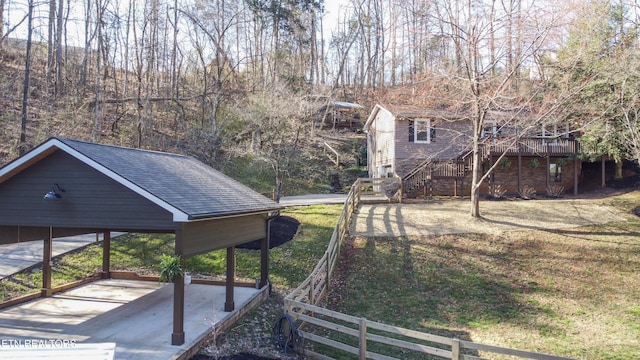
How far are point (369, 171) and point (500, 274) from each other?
64.8ft

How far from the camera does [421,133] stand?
82.1ft

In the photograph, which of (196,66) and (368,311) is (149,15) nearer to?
(196,66)

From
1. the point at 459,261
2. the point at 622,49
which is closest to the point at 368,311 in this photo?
the point at 459,261

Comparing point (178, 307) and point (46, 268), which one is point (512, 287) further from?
point (46, 268)

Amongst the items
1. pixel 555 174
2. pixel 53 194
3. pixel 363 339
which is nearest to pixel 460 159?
pixel 555 174

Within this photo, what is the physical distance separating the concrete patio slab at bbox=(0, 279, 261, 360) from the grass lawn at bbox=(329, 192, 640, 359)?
3640 millimetres

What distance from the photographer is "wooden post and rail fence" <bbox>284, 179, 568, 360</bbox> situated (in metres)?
6.30

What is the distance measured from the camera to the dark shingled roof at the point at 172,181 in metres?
7.39

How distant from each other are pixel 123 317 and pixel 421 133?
790 inches

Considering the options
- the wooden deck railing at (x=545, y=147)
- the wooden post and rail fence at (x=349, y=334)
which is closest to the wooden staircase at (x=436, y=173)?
the wooden deck railing at (x=545, y=147)

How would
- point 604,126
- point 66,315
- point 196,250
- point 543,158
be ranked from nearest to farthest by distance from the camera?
1. point 196,250
2. point 66,315
3. point 604,126
4. point 543,158

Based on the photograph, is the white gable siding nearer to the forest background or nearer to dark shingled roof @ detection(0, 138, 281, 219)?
the forest background

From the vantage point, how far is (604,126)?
A: 20.7 meters

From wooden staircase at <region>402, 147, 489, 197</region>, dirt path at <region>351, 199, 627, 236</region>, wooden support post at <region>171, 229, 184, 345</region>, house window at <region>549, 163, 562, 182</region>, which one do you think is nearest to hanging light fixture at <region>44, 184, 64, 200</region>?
wooden support post at <region>171, 229, 184, 345</region>
